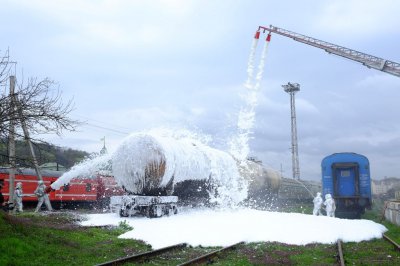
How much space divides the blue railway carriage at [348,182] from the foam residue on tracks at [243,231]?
5.98 metres

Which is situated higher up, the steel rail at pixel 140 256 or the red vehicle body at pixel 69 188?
the red vehicle body at pixel 69 188

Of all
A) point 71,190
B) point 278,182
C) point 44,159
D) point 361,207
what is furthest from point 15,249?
point 278,182

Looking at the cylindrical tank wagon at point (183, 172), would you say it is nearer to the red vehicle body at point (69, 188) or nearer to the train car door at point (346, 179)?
the train car door at point (346, 179)

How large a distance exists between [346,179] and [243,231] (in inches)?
447

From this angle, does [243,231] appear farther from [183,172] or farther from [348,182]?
[348,182]

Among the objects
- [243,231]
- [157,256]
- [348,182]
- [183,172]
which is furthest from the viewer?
[348,182]

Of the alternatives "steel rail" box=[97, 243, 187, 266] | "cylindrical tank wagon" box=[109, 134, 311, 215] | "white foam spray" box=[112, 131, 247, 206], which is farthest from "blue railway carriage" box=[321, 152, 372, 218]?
"steel rail" box=[97, 243, 187, 266]

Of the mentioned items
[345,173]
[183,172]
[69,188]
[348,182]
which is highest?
[345,173]

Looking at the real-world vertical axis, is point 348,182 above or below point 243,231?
above

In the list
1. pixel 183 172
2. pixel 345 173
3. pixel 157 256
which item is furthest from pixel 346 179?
pixel 157 256

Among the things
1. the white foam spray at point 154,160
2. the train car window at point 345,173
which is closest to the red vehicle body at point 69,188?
the white foam spray at point 154,160

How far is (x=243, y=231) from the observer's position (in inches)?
542

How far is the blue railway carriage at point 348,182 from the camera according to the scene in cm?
2211

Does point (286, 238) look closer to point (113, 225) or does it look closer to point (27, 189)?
point (113, 225)
